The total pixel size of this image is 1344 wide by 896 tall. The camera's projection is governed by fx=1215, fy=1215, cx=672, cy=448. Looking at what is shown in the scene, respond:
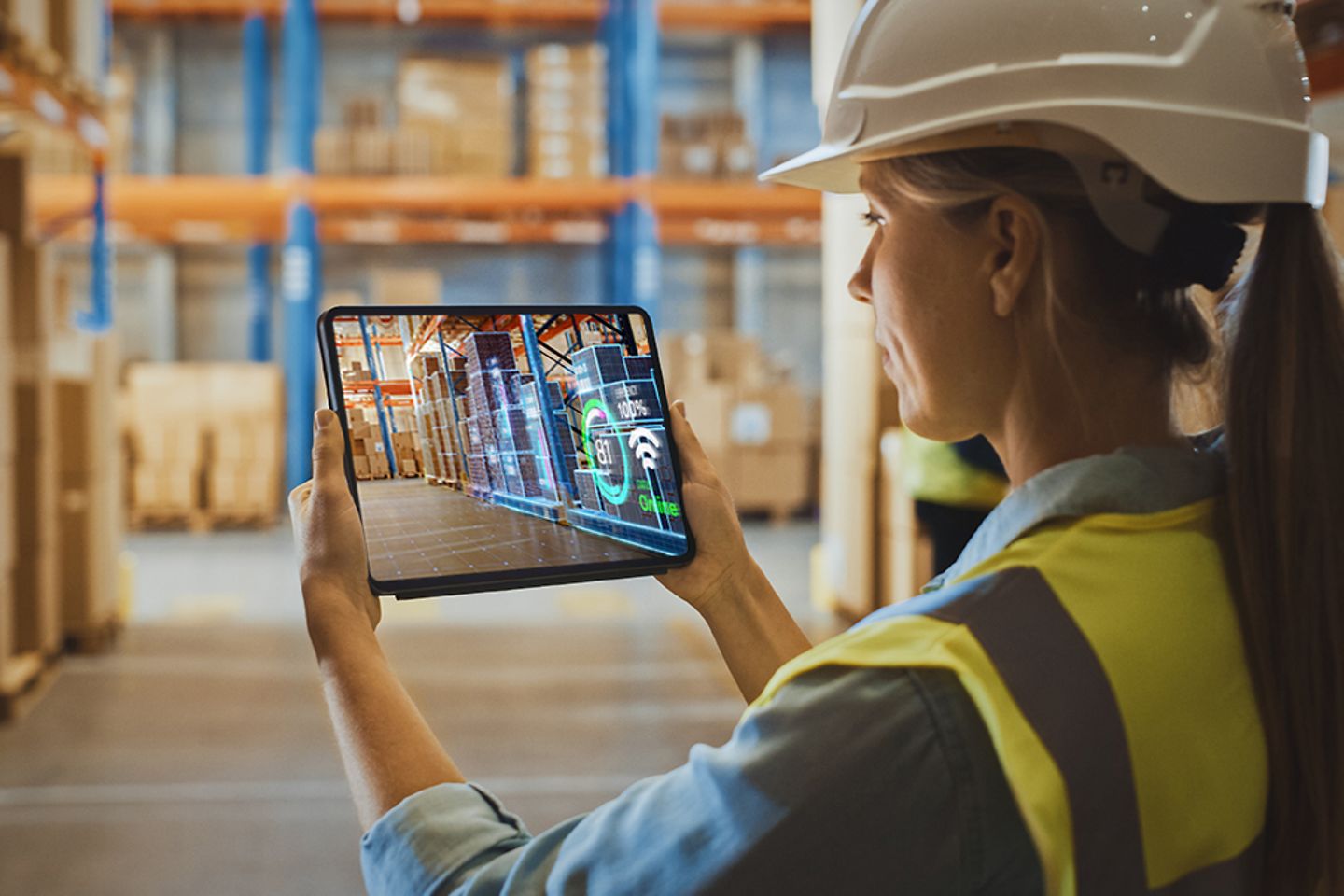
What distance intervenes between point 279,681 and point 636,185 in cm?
697

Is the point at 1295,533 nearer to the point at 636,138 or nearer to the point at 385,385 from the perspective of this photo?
the point at 385,385

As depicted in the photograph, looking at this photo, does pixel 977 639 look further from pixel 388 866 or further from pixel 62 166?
pixel 62 166

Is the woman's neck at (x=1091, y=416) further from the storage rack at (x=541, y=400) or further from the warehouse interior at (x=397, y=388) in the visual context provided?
the storage rack at (x=541, y=400)

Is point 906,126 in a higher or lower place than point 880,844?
higher

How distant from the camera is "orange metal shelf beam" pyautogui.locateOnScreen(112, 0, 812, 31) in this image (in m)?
12.4

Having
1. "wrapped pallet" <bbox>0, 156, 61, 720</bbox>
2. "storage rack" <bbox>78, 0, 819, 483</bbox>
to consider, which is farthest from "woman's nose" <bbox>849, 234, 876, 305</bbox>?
"storage rack" <bbox>78, 0, 819, 483</bbox>

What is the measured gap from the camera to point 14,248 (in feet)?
16.6

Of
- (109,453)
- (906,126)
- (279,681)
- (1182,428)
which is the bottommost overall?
(279,681)

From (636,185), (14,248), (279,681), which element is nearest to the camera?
(14,248)

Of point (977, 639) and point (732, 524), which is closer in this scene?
point (977, 639)

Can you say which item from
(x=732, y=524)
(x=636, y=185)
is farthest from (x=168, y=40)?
(x=732, y=524)

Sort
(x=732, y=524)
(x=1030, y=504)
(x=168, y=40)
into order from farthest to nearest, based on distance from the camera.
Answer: (x=168, y=40)
(x=732, y=524)
(x=1030, y=504)

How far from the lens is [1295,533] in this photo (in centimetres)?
77

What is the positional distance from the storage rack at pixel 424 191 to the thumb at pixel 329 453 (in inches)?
403
